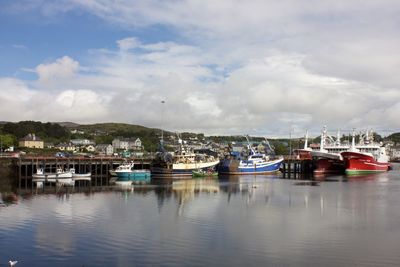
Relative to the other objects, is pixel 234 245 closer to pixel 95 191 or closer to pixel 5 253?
pixel 5 253

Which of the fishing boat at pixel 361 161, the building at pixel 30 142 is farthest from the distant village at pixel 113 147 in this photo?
the fishing boat at pixel 361 161

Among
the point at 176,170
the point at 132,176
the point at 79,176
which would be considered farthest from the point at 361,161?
the point at 79,176

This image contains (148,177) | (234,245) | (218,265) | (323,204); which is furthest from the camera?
(148,177)

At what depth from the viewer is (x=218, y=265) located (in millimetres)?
19641

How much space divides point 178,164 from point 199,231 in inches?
1955

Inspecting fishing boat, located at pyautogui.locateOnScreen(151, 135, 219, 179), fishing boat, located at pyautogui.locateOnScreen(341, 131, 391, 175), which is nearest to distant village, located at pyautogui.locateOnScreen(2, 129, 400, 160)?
fishing boat, located at pyautogui.locateOnScreen(341, 131, 391, 175)

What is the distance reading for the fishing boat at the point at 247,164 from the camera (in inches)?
3337

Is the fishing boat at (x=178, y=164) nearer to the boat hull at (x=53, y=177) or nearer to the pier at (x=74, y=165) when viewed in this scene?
the pier at (x=74, y=165)

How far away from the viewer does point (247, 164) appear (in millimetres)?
85812

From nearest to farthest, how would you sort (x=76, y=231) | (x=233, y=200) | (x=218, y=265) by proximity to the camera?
1. (x=218, y=265)
2. (x=76, y=231)
3. (x=233, y=200)

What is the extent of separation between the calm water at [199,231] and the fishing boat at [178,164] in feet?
101

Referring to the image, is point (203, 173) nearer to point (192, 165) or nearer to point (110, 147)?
point (192, 165)

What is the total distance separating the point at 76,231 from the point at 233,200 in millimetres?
18943

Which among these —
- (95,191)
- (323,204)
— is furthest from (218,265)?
(95,191)
